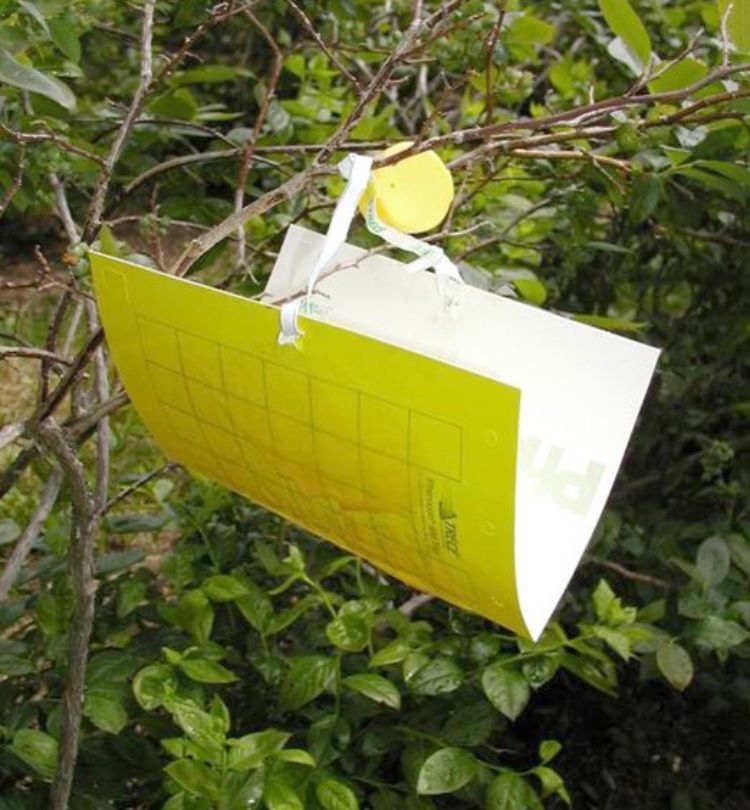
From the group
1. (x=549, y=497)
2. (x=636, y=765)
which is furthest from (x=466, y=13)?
(x=636, y=765)

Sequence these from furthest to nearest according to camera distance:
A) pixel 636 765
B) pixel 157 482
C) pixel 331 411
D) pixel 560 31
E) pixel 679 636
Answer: pixel 560 31, pixel 636 765, pixel 157 482, pixel 679 636, pixel 331 411

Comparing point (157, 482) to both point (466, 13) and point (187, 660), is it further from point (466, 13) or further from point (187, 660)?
point (466, 13)

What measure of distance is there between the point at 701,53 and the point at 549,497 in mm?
1116

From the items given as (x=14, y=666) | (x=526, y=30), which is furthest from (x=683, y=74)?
(x=14, y=666)

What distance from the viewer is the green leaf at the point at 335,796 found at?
93cm

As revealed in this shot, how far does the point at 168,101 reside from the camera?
1250 mm

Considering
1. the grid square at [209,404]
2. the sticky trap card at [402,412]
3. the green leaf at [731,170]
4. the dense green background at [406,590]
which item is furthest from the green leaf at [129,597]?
the green leaf at [731,170]

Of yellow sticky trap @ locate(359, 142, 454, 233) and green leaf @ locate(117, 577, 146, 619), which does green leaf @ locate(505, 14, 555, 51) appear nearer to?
yellow sticky trap @ locate(359, 142, 454, 233)

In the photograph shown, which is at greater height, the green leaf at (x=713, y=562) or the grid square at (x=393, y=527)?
the grid square at (x=393, y=527)

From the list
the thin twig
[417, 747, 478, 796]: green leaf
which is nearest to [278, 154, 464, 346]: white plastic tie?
[417, 747, 478, 796]: green leaf

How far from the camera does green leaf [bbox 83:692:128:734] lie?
0.95 meters

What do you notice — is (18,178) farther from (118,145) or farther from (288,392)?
(288,392)

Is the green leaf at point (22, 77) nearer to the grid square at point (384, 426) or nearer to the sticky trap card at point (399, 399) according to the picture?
A: the sticky trap card at point (399, 399)

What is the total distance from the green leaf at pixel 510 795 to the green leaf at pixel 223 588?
28 cm
